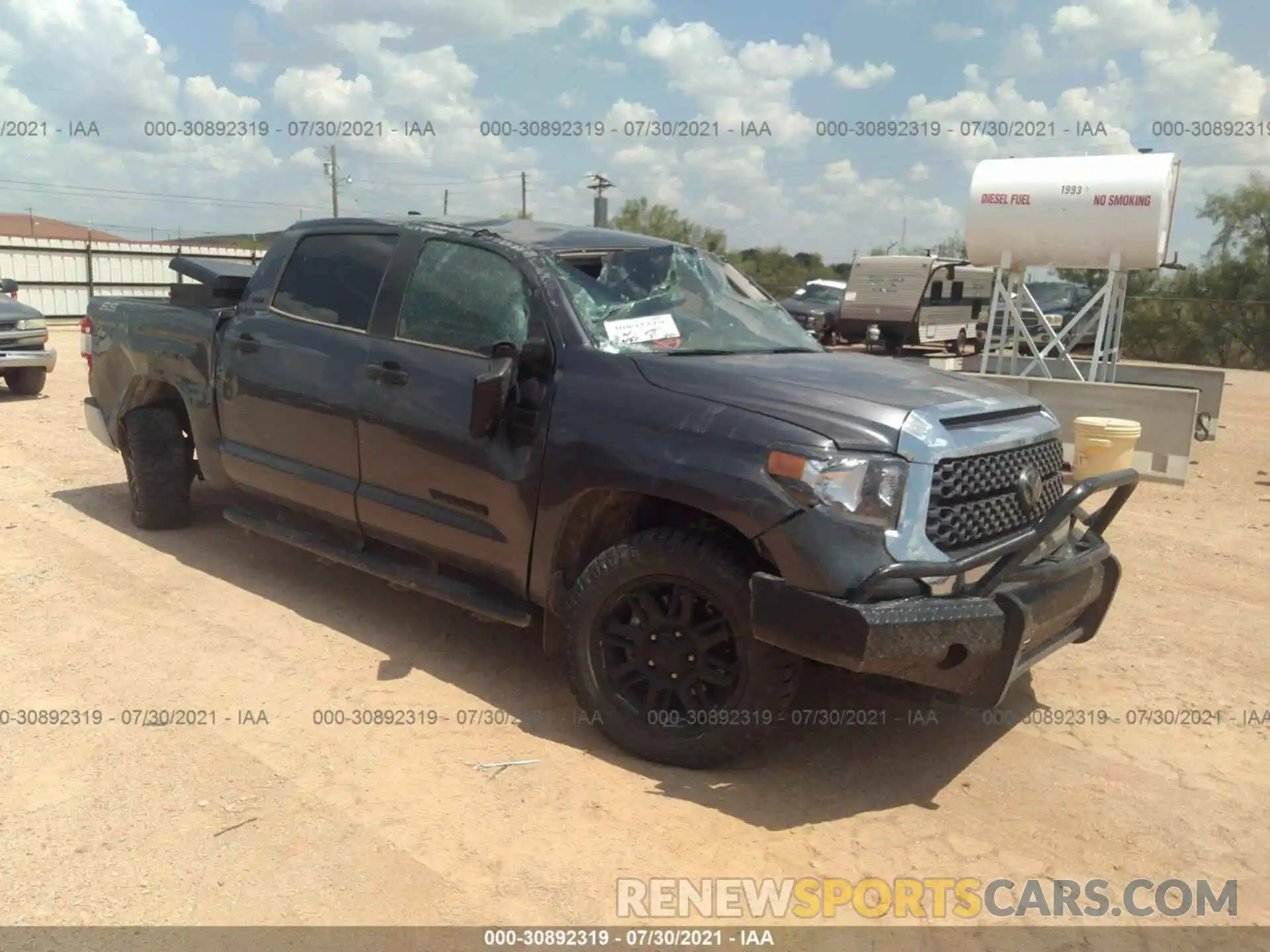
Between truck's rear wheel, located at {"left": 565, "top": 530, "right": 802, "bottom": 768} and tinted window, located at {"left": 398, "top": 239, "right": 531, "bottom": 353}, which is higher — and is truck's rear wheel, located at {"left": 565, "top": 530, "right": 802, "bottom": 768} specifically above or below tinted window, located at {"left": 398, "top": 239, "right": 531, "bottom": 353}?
below

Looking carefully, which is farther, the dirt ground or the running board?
the running board

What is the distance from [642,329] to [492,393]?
731 millimetres

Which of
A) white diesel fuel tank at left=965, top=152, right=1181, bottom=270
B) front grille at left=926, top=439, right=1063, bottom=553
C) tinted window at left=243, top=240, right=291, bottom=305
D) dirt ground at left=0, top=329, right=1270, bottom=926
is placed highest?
white diesel fuel tank at left=965, top=152, right=1181, bottom=270

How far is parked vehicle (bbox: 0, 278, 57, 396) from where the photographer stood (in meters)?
11.2

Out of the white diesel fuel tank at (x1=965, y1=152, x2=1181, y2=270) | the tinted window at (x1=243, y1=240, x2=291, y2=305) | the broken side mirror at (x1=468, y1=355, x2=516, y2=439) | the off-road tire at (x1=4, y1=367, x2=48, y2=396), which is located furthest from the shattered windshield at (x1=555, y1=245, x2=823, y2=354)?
the off-road tire at (x1=4, y1=367, x2=48, y2=396)

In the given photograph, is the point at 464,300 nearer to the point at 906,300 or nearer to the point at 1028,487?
the point at 1028,487

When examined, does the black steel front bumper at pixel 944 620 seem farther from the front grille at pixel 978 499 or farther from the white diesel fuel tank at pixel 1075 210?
the white diesel fuel tank at pixel 1075 210

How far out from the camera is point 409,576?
14.5 feet

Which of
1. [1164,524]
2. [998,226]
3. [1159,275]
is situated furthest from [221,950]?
[1159,275]

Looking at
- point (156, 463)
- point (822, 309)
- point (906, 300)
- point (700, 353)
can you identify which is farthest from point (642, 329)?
point (822, 309)

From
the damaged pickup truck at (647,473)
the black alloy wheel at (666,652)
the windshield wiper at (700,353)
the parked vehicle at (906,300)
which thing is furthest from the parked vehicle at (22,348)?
the parked vehicle at (906,300)

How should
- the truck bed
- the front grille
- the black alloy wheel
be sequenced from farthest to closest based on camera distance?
the truck bed, the black alloy wheel, the front grille

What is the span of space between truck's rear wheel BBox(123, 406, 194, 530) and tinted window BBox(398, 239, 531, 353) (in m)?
2.37

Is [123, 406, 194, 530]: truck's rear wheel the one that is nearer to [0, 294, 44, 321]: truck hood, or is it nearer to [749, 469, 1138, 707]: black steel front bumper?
[749, 469, 1138, 707]: black steel front bumper
